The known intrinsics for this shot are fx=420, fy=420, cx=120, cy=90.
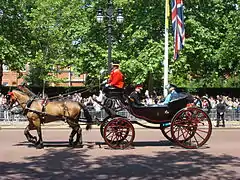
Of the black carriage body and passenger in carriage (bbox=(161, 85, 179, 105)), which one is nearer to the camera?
the black carriage body

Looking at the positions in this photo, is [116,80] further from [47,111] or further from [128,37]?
[128,37]

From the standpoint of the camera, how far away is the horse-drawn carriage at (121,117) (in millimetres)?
12660

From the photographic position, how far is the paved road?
9062 millimetres

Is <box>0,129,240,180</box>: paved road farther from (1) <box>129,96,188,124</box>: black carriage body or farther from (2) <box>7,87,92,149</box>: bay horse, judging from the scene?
(1) <box>129,96,188,124</box>: black carriage body


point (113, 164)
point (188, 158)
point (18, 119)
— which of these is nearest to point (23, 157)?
point (113, 164)

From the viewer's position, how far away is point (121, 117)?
1270 cm

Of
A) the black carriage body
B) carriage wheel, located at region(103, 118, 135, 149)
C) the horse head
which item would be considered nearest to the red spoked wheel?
the black carriage body

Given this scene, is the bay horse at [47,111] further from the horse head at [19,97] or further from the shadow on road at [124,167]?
the shadow on road at [124,167]

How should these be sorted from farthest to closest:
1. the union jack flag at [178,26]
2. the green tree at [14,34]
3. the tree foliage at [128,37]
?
the green tree at [14,34]
the tree foliage at [128,37]
the union jack flag at [178,26]

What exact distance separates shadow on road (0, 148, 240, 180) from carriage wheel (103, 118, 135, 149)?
1.03m

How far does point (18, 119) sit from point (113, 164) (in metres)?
13.5

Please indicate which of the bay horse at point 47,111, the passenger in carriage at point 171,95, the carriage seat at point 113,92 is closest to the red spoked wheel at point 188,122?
the passenger in carriage at point 171,95

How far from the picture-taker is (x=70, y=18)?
3656cm

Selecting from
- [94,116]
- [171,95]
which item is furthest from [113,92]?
[94,116]
